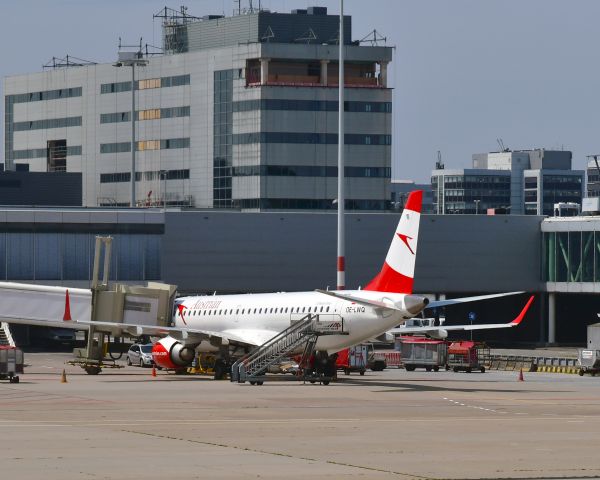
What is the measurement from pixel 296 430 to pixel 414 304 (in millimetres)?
20441

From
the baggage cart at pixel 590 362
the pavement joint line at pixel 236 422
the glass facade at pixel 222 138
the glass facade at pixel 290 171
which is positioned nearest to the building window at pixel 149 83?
the glass facade at pixel 222 138

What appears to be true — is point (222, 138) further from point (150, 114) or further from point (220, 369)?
point (220, 369)

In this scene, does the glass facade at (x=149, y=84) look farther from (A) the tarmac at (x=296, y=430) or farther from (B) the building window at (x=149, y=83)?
(A) the tarmac at (x=296, y=430)

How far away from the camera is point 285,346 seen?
6725cm

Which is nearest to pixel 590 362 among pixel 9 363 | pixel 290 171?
pixel 9 363

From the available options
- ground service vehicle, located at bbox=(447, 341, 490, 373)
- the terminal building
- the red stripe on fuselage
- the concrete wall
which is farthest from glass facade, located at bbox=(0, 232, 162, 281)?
the concrete wall

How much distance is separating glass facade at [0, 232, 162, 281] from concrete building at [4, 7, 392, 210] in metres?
60.5

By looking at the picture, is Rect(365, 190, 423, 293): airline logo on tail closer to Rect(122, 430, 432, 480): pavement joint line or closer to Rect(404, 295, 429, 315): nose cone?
Rect(404, 295, 429, 315): nose cone

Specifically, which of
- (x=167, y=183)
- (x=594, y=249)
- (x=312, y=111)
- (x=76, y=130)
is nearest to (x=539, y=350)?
(x=594, y=249)

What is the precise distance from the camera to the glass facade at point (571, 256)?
117500 mm

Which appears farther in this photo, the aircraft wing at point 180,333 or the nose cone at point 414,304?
the aircraft wing at point 180,333

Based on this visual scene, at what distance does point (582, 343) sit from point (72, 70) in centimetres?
9213

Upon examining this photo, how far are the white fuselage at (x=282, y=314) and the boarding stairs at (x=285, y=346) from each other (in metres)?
0.34

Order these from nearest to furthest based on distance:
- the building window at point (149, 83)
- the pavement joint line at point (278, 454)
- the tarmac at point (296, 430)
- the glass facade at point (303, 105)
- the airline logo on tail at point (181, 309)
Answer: the pavement joint line at point (278, 454)
the tarmac at point (296, 430)
the airline logo on tail at point (181, 309)
the glass facade at point (303, 105)
the building window at point (149, 83)
